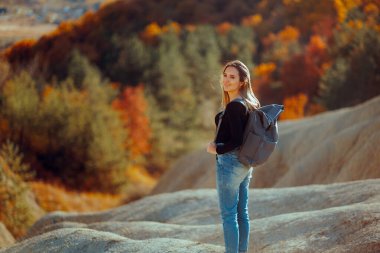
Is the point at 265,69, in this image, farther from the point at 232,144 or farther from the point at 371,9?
the point at 232,144

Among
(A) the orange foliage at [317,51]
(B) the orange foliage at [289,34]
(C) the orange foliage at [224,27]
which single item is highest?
(C) the orange foliage at [224,27]

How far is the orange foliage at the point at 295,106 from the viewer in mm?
72812

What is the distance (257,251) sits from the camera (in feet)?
40.1

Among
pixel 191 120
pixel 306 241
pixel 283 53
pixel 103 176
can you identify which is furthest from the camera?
pixel 283 53

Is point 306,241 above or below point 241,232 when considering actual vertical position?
below

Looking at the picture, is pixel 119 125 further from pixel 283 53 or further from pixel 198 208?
pixel 198 208

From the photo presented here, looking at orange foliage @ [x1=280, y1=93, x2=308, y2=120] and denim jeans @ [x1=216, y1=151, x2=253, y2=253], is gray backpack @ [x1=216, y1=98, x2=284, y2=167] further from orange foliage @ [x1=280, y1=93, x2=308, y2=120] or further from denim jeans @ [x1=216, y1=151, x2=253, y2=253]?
orange foliage @ [x1=280, y1=93, x2=308, y2=120]

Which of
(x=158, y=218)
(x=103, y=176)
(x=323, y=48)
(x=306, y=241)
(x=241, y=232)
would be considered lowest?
(x=103, y=176)

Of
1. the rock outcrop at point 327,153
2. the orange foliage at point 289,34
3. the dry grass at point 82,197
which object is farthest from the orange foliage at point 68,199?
the orange foliage at point 289,34

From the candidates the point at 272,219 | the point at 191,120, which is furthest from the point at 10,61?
the point at 272,219

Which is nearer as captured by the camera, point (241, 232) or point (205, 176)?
point (241, 232)

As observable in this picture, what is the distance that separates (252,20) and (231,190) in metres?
89.9

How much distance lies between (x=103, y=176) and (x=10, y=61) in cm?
1660

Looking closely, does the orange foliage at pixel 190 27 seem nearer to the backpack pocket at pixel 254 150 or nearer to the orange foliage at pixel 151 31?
the orange foliage at pixel 151 31
